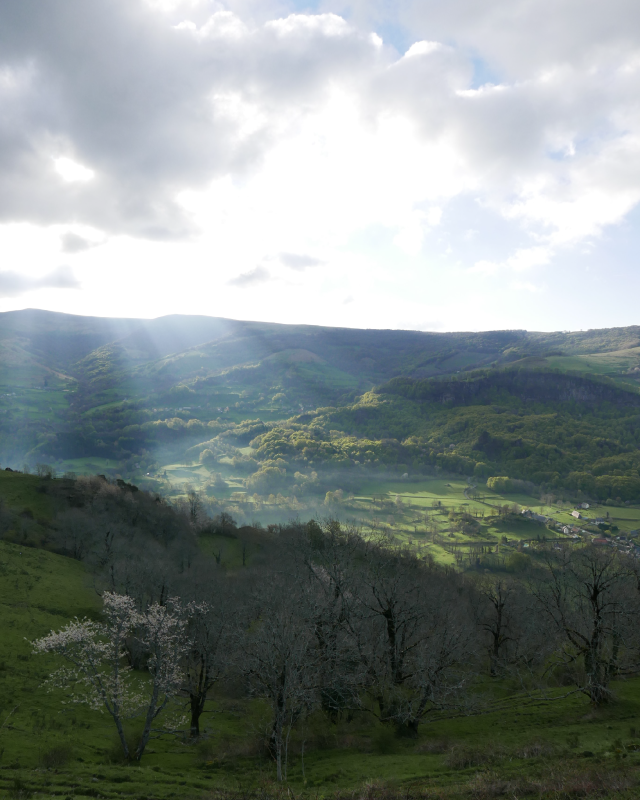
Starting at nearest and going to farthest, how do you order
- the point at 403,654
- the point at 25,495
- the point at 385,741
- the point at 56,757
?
1. the point at 56,757
2. the point at 385,741
3. the point at 403,654
4. the point at 25,495

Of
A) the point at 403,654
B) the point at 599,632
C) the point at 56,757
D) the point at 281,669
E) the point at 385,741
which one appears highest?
the point at 599,632

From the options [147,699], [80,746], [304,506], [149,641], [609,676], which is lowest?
[304,506]

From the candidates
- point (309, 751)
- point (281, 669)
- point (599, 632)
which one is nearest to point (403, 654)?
point (309, 751)

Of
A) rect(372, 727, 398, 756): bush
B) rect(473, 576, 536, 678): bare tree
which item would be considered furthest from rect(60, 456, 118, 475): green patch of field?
rect(372, 727, 398, 756): bush

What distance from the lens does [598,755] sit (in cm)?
2184

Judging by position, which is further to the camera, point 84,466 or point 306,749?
point 84,466

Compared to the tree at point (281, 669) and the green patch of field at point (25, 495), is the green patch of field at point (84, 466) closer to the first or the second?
the green patch of field at point (25, 495)

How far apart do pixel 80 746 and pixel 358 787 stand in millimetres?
17491

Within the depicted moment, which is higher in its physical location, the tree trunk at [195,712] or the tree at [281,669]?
the tree at [281,669]

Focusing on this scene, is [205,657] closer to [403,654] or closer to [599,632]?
[403,654]

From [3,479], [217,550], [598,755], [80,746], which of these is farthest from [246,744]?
[3,479]

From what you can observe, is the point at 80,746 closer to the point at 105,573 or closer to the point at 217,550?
the point at 105,573

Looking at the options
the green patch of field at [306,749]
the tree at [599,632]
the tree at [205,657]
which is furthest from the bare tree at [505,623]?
the tree at [205,657]

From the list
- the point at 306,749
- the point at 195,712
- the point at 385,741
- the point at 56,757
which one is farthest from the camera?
the point at 195,712
